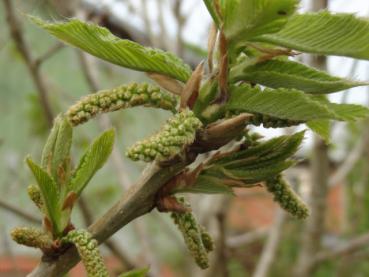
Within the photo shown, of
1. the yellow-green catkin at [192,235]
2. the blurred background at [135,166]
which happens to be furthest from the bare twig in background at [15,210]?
the yellow-green catkin at [192,235]

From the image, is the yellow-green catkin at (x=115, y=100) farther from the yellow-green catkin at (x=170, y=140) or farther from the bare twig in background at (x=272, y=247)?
the bare twig in background at (x=272, y=247)

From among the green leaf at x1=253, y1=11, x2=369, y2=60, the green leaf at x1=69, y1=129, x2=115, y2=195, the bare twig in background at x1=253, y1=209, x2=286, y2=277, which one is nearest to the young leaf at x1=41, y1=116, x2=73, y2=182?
the green leaf at x1=69, y1=129, x2=115, y2=195

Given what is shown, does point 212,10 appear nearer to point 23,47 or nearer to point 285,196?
point 285,196

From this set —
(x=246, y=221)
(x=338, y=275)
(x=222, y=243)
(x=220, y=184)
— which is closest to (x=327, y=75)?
(x=220, y=184)

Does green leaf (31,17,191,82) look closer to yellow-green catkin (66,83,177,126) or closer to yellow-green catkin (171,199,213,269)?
yellow-green catkin (66,83,177,126)

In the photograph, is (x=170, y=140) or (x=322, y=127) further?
(x=322, y=127)

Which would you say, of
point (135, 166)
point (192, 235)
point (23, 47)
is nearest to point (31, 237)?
point (192, 235)

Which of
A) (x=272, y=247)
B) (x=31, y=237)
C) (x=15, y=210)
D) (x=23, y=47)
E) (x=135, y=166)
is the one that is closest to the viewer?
(x=31, y=237)
